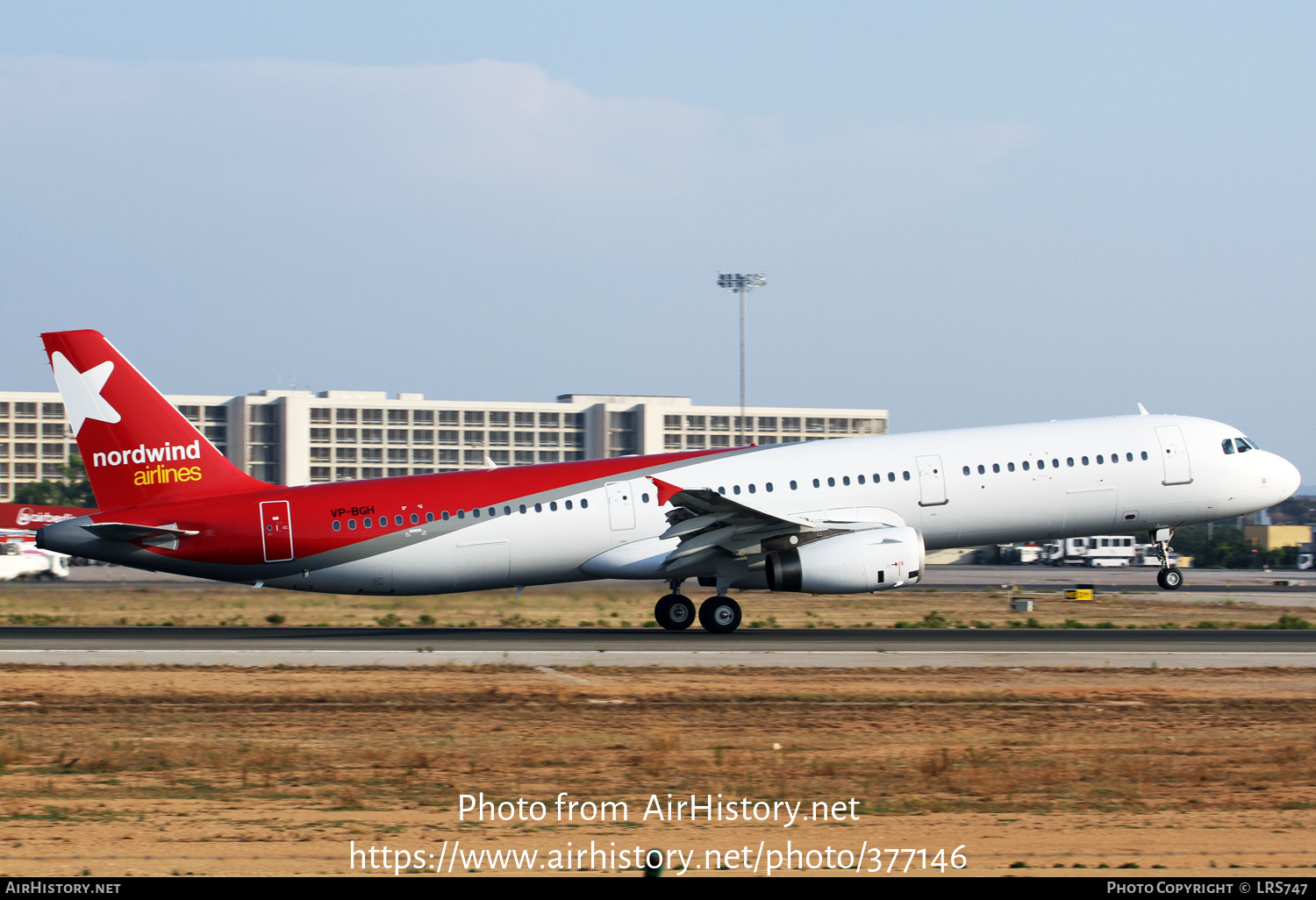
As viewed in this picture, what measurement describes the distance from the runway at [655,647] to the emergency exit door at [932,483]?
3050 millimetres

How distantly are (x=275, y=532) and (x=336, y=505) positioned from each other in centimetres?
142

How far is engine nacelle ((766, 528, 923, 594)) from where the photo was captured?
27.0 m

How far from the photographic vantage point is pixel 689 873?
926cm

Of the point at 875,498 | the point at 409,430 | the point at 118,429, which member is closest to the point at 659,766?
the point at 875,498

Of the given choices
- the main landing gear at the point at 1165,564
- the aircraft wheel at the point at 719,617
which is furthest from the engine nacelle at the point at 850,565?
the main landing gear at the point at 1165,564

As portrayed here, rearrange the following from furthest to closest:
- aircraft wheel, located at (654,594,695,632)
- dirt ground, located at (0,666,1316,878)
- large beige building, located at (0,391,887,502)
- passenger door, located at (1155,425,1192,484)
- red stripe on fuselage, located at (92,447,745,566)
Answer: large beige building, located at (0,391,887,502) → passenger door, located at (1155,425,1192,484) → aircraft wheel, located at (654,594,695,632) → red stripe on fuselage, located at (92,447,745,566) → dirt ground, located at (0,666,1316,878)

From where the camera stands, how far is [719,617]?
93.2 ft

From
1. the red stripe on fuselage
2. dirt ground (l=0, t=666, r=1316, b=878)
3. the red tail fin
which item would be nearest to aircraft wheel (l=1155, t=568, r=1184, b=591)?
dirt ground (l=0, t=666, r=1316, b=878)

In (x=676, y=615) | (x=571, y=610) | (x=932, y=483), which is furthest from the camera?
(x=571, y=610)

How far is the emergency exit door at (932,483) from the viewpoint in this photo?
29016 millimetres

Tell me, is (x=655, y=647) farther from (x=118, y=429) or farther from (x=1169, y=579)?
(x=1169, y=579)

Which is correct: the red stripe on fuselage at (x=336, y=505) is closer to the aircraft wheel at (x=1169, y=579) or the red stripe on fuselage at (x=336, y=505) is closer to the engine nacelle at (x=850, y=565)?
the engine nacelle at (x=850, y=565)

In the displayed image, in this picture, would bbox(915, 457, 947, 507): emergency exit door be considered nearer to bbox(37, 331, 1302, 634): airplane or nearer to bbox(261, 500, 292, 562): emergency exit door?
bbox(37, 331, 1302, 634): airplane

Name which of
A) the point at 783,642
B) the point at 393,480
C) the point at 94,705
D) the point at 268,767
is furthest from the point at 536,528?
the point at 268,767
